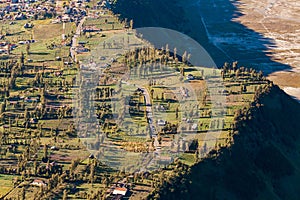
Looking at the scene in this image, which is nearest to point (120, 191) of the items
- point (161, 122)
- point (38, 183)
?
point (38, 183)

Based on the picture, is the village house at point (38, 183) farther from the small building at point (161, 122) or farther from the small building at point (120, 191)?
the small building at point (161, 122)

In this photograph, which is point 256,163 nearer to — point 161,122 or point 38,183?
point 161,122

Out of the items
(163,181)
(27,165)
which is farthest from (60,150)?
(163,181)

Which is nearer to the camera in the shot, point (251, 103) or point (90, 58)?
point (251, 103)

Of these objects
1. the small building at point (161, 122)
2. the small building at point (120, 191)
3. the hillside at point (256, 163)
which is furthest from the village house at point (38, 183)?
the small building at point (161, 122)

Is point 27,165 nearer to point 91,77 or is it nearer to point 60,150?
point 60,150

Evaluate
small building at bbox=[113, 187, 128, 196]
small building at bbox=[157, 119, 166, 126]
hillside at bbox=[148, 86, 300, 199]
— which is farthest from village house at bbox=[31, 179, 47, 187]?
small building at bbox=[157, 119, 166, 126]

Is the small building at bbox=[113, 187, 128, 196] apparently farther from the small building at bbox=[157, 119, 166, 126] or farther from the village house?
the small building at bbox=[157, 119, 166, 126]

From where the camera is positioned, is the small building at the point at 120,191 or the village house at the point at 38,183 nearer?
the small building at the point at 120,191
